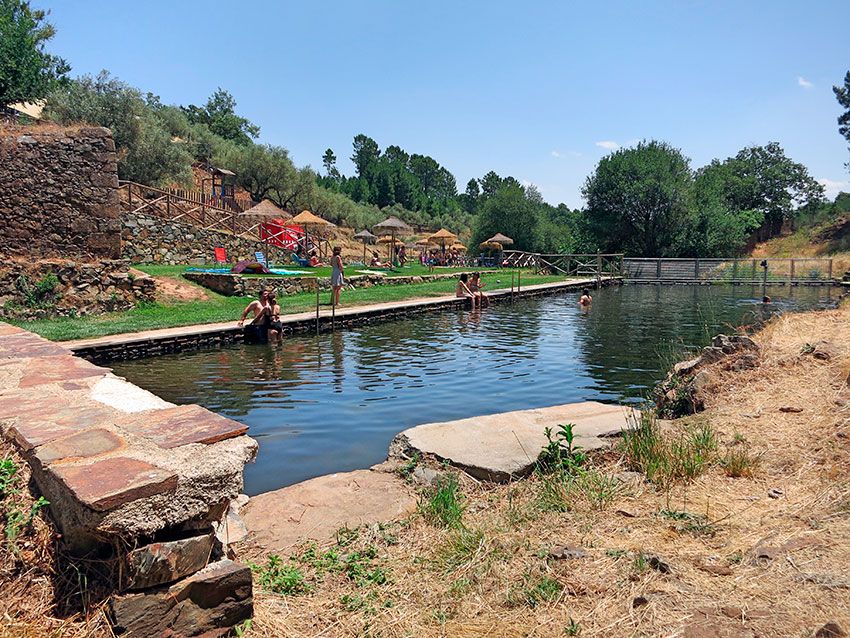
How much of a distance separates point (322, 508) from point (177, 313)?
38.9 ft

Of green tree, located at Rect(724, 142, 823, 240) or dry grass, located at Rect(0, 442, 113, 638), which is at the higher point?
green tree, located at Rect(724, 142, 823, 240)

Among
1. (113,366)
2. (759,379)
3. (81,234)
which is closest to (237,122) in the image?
(81,234)

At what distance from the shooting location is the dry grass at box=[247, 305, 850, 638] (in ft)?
8.13

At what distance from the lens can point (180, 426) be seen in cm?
323

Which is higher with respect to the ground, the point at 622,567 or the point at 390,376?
the point at 622,567

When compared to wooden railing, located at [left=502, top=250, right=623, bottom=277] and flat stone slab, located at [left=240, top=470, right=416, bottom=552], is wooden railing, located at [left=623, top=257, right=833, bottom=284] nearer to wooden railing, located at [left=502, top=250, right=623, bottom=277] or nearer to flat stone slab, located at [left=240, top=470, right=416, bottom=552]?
wooden railing, located at [left=502, top=250, right=623, bottom=277]

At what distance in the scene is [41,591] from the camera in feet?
7.64

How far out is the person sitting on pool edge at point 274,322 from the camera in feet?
41.4

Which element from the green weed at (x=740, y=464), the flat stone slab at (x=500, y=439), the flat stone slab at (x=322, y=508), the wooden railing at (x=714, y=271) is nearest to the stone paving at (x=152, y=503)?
the flat stone slab at (x=322, y=508)

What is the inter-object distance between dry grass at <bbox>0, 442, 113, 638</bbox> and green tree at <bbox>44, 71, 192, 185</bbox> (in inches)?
1198

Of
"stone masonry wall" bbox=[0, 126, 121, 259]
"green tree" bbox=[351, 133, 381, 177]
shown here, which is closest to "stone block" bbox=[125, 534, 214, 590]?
"stone masonry wall" bbox=[0, 126, 121, 259]

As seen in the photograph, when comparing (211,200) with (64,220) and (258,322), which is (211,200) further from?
(258,322)

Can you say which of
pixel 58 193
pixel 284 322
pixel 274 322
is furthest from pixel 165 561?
pixel 58 193

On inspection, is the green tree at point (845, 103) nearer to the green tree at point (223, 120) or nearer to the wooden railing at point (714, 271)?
the wooden railing at point (714, 271)
